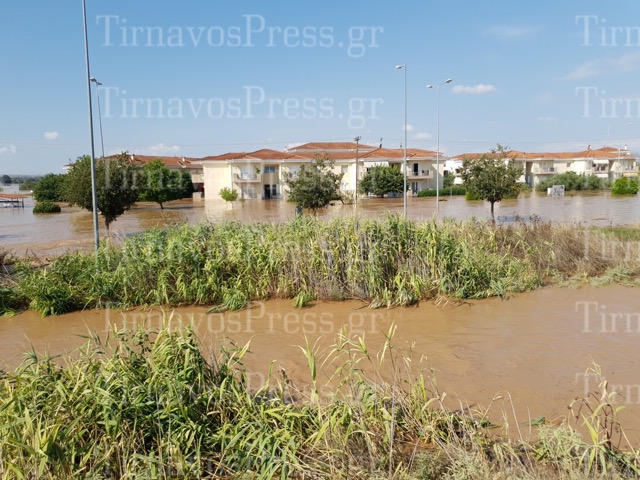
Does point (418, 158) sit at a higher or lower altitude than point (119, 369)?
higher

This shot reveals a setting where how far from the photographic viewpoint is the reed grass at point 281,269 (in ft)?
30.9

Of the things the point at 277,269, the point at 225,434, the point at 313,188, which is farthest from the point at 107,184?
the point at 225,434

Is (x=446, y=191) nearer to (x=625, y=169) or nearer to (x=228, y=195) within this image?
(x=228, y=195)

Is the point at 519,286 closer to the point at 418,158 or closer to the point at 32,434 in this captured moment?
the point at 32,434

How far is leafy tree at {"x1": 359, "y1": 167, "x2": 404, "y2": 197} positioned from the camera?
52688 mm

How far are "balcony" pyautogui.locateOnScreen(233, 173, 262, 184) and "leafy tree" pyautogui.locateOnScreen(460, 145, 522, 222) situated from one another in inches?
1370

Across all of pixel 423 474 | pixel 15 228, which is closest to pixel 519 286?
pixel 423 474

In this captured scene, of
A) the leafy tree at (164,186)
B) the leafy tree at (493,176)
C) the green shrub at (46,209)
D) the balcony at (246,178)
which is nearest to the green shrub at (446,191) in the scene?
the balcony at (246,178)

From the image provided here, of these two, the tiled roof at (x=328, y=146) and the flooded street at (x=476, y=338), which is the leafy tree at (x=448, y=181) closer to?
the tiled roof at (x=328, y=146)

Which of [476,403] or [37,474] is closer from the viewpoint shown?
[37,474]

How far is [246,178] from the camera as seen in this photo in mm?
56844

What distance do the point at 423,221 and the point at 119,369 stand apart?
7968 millimetres

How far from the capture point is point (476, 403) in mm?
5129

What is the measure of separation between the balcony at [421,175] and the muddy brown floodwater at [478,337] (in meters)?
52.3
